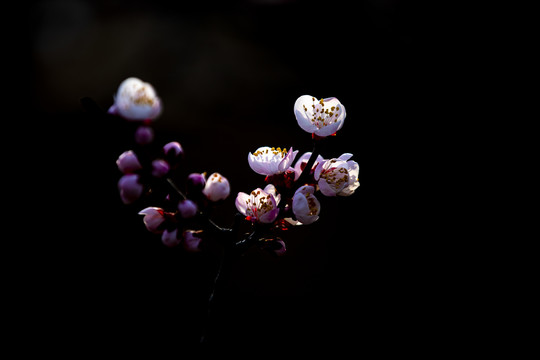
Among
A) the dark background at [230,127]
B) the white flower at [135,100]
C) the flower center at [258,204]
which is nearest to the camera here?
the white flower at [135,100]

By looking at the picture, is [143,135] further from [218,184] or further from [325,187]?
[325,187]

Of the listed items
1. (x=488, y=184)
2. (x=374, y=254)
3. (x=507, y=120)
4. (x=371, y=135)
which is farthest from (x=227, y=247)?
(x=507, y=120)

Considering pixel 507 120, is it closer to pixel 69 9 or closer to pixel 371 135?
pixel 371 135

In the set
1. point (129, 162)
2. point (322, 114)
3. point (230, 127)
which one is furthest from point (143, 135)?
point (230, 127)

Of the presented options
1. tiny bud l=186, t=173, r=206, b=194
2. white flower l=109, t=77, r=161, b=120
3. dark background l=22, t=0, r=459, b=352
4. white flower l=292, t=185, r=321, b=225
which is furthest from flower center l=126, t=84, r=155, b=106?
dark background l=22, t=0, r=459, b=352

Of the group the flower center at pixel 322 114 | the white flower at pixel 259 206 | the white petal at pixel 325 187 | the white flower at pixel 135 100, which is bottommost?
the white flower at pixel 259 206

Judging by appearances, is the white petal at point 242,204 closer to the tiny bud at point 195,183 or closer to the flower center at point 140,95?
the tiny bud at point 195,183

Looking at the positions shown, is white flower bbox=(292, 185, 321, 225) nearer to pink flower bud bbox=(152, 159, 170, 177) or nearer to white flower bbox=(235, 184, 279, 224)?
white flower bbox=(235, 184, 279, 224)

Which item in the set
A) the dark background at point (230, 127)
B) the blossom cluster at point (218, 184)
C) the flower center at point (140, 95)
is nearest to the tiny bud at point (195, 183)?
the blossom cluster at point (218, 184)
